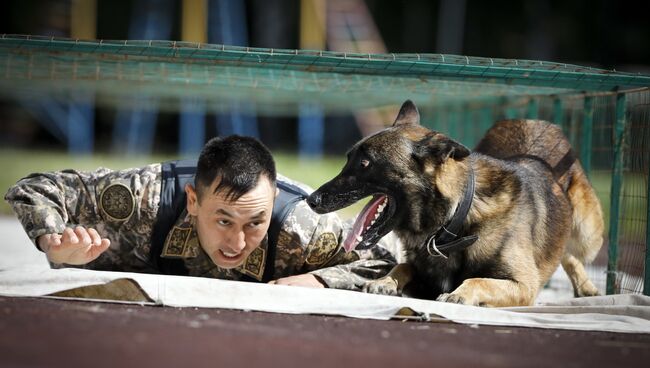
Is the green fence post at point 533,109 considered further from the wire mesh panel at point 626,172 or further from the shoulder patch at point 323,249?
the shoulder patch at point 323,249

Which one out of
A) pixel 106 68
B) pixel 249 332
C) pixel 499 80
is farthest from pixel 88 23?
pixel 249 332

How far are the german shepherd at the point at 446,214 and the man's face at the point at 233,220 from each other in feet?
0.87

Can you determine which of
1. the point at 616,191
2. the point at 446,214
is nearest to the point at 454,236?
the point at 446,214

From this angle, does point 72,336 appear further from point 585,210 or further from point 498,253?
point 585,210

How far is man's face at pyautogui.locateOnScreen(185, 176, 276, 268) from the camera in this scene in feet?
15.3

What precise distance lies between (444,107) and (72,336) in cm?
656

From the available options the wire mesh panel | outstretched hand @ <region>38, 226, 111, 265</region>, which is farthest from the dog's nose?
the wire mesh panel

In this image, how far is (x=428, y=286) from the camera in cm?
515

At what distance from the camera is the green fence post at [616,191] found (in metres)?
5.95

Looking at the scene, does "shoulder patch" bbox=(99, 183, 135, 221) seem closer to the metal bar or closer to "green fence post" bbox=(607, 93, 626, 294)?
"green fence post" bbox=(607, 93, 626, 294)

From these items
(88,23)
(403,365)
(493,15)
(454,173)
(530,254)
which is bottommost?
(403,365)

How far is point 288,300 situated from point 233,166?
0.80 meters

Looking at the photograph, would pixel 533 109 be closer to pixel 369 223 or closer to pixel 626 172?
pixel 626 172

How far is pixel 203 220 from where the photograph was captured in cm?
477
